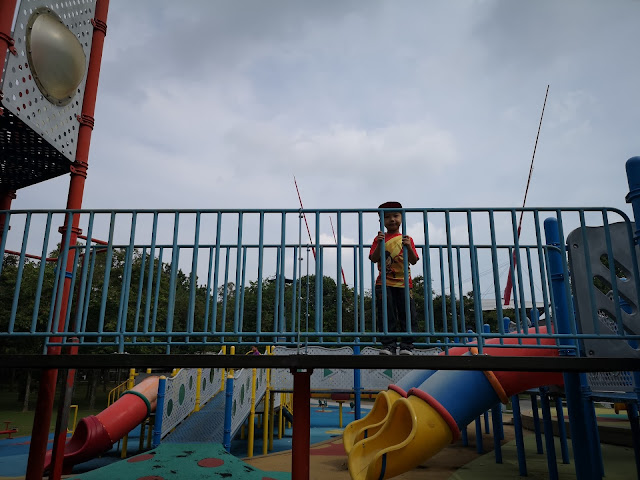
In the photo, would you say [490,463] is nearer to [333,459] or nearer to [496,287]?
[333,459]

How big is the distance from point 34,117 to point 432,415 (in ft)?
16.5

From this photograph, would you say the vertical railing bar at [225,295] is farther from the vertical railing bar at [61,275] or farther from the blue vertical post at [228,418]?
the blue vertical post at [228,418]

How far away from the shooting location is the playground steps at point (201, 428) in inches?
340

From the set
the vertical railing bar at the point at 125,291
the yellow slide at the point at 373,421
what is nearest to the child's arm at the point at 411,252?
the yellow slide at the point at 373,421

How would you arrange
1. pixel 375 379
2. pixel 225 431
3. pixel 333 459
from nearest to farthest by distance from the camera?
pixel 225 431 < pixel 333 459 < pixel 375 379

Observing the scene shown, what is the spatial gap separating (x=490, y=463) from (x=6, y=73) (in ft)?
31.4

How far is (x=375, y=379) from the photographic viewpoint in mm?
11844

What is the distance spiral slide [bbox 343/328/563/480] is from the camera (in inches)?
170

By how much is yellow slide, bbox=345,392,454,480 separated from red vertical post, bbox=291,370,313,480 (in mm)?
875

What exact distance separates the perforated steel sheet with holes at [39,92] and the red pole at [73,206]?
3.1 inches

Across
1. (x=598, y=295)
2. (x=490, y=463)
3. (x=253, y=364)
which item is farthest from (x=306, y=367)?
(x=490, y=463)

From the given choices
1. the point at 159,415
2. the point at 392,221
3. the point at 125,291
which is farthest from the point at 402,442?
the point at 159,415

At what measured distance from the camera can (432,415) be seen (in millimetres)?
A: 4469

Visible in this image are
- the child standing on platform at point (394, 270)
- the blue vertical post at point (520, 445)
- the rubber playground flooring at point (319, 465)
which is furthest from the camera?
the blue vertical post at point (520, 445)
